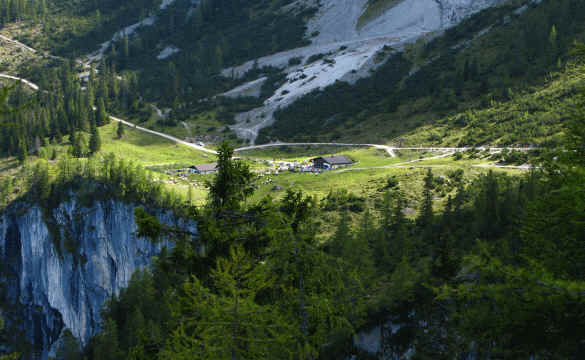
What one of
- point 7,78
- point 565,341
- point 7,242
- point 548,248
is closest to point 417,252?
point 548,248

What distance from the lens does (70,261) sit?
3145 inches

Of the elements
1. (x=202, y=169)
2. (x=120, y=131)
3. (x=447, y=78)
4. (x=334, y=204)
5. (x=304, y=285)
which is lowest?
(x=334, y=204)

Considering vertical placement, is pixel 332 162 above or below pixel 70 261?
above

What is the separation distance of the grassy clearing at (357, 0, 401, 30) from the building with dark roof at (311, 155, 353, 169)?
12768 cm

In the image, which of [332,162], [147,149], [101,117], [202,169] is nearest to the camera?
[332,162]

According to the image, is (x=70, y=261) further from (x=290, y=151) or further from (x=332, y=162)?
(x=290, y=151)

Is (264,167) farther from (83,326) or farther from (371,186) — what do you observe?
(83,326)

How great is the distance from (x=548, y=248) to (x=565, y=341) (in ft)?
11.3

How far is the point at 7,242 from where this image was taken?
82.0 m

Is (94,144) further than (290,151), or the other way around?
(290,151)

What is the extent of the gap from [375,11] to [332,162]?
140 meters

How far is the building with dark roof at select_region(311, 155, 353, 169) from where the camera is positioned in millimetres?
87562

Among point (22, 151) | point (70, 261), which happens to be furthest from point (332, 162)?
point (22, 151)

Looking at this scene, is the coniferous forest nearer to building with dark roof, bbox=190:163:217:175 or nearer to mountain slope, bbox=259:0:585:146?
mountain slope, bbox=259:0:585:146
